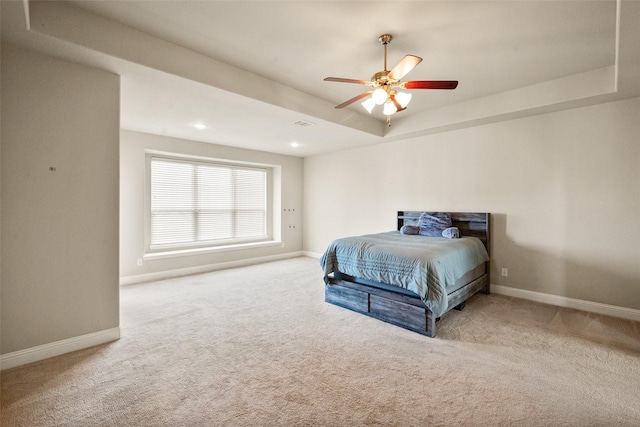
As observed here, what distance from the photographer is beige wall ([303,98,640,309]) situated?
3225mm

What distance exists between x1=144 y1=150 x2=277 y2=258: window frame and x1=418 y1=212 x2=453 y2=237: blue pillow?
3.42 metres

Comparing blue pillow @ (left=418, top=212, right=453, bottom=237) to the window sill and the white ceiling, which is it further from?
the window sill

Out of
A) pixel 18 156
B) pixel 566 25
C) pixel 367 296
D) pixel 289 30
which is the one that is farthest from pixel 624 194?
pixel 18 156

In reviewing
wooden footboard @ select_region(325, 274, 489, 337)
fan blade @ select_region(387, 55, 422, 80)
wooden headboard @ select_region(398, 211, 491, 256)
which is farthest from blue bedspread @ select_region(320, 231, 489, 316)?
fan blade @ select_region(387, 55, 422, 80)

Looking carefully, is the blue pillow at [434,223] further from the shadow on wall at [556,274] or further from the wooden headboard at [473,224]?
the shadow on wall at [556,274]

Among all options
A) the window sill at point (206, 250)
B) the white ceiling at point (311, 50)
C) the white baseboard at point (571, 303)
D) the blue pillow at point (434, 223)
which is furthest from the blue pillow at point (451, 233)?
Result: the window sill at point (206, 250)

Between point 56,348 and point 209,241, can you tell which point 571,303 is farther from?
point 209,241

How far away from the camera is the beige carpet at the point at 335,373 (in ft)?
5.57

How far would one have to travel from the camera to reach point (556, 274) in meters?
3.63

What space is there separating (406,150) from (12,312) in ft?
17.2

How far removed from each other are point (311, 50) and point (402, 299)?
2.64 meters

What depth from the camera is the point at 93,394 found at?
1.88 meters

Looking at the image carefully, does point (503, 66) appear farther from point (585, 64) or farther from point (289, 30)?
point (289, 30)

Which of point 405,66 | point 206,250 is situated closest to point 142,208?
point 206,250
